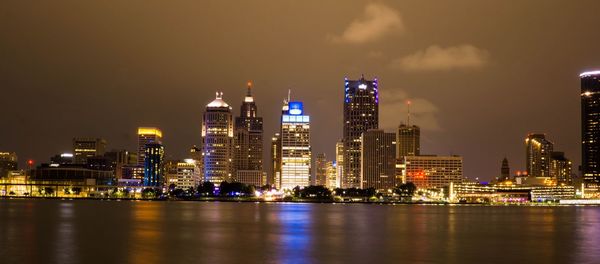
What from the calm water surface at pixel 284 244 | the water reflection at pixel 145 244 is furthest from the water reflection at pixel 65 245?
the water reflection at pixel 145 244

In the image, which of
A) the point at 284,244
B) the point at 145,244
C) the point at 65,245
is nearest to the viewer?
the point at 65,245

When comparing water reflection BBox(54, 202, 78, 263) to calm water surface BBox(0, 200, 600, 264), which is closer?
water reflection BBox(54, 202, 78, 263)

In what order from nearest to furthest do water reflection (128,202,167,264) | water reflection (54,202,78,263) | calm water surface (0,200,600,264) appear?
water reflection (54,202,78,263) → water reflection (128,202,167,264) → calm water surface (0,200,600,264)

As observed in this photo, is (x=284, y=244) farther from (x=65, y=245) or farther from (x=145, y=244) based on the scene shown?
(x=65, y=245)

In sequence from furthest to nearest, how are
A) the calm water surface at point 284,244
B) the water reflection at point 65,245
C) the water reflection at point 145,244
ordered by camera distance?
1. the calm water surface at point 284,244
2. the water reflection at point 145,244
3. the water reflection at point 65,245

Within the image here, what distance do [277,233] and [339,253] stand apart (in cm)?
2300

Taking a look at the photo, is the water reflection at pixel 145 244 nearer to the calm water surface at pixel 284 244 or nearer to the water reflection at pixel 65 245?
the calm water surface at pixel 284 244

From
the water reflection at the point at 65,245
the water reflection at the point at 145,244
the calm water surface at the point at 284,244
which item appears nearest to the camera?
the water reflection at the point at 65,245

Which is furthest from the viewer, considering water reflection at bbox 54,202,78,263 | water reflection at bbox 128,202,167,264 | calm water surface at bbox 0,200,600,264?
calm water surface at bbox 0,200,600,264

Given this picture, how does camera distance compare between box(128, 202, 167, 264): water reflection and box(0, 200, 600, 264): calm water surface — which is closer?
box(128, 202, 167, 264): water reflection

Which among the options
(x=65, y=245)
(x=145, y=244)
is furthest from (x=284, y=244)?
(x=65, y=245)

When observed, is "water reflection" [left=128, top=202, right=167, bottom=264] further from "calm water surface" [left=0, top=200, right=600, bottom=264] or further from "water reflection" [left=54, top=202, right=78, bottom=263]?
"water reflection" [left=54, top=202, right=78, bottom=263]

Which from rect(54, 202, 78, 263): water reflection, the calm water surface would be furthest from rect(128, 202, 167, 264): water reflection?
rect(54, 202, 78, 263): water reflection

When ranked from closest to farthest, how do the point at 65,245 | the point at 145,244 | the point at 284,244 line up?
the point at 65,245, the point at 145,244, the point at 284,244
